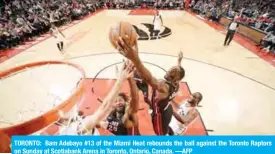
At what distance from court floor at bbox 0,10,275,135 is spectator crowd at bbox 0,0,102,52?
104 cm

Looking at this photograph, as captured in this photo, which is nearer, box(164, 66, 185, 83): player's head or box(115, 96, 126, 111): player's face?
box(115, 96, 126, 111): player's face

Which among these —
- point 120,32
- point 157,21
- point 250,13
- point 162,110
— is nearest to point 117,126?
point 162,110

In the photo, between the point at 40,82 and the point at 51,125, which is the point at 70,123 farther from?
the point at 40,82

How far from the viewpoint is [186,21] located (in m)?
16.8

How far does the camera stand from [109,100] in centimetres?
225

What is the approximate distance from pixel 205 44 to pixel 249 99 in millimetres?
5528

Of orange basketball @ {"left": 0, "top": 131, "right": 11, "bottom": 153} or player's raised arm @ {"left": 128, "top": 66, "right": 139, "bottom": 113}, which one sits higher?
player's raised arm @ {"left": 128, "top": 66, "right": 139, "bottom": 113}

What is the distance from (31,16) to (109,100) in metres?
12.8

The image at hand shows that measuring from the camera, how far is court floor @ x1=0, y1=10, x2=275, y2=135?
520 centimetres

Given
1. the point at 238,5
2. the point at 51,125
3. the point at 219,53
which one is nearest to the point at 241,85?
the point at 219,53

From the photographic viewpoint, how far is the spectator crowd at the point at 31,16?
10484 mm

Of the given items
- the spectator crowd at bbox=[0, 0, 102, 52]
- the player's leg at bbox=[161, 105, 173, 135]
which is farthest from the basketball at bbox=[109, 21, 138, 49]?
the spectator crowd at bbox=[0, 0, 102, 52]

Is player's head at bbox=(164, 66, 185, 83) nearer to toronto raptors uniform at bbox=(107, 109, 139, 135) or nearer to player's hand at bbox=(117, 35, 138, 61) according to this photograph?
toronto raptors uniform at bbox=(107, 109, 139, 135)

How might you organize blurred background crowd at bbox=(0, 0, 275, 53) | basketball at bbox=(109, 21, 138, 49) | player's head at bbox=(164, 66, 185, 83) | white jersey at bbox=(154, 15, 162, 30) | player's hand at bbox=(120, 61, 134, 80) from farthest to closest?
white jersey at bbox=(154, 15, 162, 30), blurred background crowd at bbox=(0, 0, 275, 53), player's head at bbox=(164, 66, 185, 83), basketball at bbox=(109, 21, 138, 49), player's hand at bbox=(120, 61, 134, 80)
